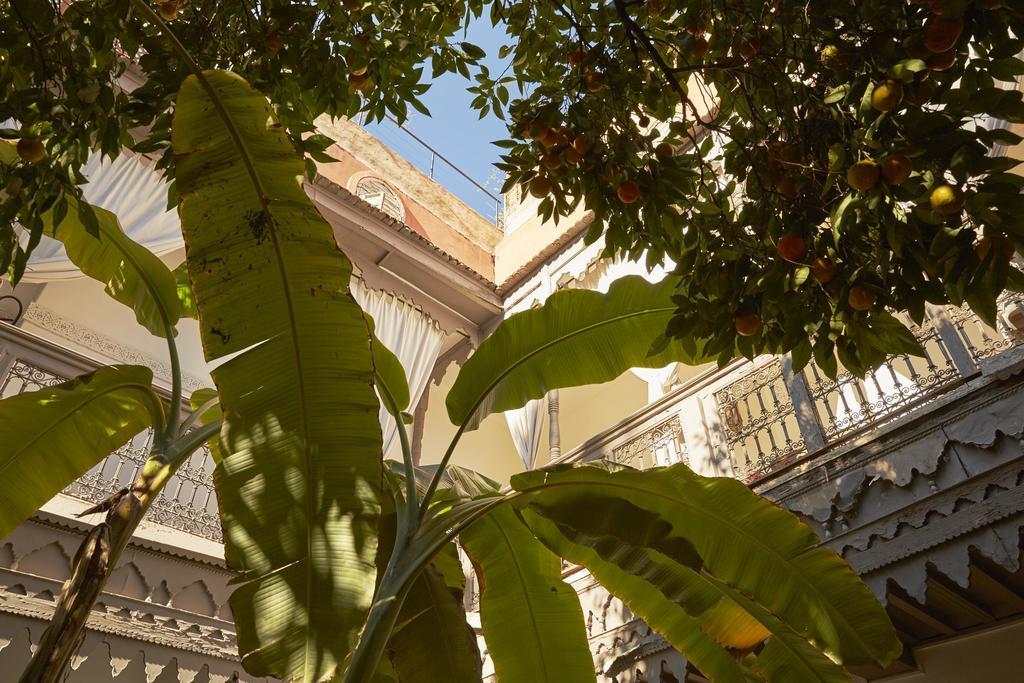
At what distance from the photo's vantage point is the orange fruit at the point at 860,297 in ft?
4.45

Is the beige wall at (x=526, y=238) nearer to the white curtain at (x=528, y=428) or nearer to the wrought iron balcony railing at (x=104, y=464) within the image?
the white curtain at (x=528, y=428)

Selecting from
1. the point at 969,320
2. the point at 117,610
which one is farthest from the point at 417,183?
the point at 969,320

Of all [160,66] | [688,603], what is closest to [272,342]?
[160,66]

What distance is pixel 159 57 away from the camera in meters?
2.06

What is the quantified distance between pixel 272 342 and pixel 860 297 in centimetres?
141

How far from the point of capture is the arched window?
29.2 feet

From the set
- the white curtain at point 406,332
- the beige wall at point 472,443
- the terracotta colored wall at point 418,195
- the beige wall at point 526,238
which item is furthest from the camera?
the beige wall at point 472,443

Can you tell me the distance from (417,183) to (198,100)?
814 centimetres

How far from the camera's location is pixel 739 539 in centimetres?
225

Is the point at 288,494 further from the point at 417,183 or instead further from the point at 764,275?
the point at 417,183

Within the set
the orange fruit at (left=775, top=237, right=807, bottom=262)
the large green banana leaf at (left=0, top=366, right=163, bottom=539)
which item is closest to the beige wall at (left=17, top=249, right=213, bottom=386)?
the large green banana leaf at (left=0, top=366, right=163, bottom=539)

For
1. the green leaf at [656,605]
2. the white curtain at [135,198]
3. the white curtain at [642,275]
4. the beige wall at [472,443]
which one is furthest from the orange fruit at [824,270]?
the beige wall at [472,443]

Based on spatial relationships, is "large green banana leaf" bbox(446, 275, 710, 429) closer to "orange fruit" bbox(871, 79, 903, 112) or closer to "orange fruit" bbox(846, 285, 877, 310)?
"orange fruit" bbox(846, 285, 877, 310)

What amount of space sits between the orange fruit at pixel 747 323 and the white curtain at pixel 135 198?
569 cm
